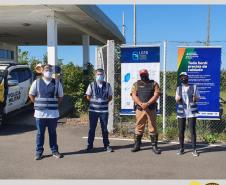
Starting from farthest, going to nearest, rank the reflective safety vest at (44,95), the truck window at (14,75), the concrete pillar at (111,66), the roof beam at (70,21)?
the roof beam at (70,21) < the truck window at (14,75) < the concrete pillar at (111,66) < the reflective safety vest at (44,95)

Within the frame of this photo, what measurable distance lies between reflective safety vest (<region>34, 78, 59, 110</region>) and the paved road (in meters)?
1.02

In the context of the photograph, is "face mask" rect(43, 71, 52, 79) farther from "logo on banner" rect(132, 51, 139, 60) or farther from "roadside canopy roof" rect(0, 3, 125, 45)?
"roadside canopy roof" rect(0, 3, 125, 45)

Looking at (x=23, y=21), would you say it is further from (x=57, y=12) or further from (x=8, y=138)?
(x=8, y=138)

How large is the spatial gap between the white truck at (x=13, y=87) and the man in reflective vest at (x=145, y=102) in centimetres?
420

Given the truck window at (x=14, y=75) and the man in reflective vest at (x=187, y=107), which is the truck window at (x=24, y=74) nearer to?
the truck window at (x=14, y=75)

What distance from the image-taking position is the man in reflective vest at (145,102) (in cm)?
845

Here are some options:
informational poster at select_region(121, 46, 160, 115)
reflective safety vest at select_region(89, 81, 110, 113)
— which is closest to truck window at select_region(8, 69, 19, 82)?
informational poster at select_region(121, 46, 160, 115)

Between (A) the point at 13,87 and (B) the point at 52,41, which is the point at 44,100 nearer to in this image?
(A) the point at 13,87

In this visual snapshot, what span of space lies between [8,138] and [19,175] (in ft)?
11.2

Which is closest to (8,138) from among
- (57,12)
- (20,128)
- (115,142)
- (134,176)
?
(20,128)

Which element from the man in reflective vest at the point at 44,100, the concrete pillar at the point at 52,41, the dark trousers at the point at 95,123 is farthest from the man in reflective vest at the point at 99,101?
the concrete pillar at the point at 52,41

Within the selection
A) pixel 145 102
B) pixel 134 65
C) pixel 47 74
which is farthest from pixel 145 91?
pixel 47 74

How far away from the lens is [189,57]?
9.85m

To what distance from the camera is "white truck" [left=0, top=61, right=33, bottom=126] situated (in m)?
11.2
